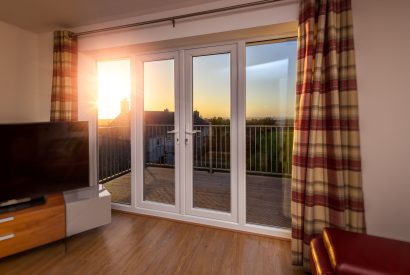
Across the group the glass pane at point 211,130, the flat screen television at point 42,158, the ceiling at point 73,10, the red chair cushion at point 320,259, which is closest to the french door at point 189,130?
the glass pane at point 211,130

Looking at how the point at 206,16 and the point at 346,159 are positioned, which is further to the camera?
the point at 206,16

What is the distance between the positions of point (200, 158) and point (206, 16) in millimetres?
1522

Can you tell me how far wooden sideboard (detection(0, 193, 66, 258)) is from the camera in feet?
5.60

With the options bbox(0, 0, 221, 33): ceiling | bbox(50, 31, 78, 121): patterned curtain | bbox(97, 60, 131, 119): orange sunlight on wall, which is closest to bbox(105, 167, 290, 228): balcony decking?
bbox(97, 60, 131, 119): orange sunlight on wall

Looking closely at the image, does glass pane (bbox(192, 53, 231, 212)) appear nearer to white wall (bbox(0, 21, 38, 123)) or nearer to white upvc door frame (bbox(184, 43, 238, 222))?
white upvc door frame (bbox(184, 43, 238, 222))

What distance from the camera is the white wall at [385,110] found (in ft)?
5.38

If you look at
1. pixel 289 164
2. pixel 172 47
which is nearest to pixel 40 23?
pixel 172 47

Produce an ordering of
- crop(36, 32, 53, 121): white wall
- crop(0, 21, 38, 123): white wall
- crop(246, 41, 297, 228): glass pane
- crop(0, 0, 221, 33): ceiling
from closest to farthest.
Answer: crop(0, 0, 221, 33): ceiling
crop(246, 41, 297, 228): glass pane
crop(0, 21, 38, 123): white wall
crop(36, 32, 53, 121): white wall

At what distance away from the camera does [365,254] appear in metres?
1.16

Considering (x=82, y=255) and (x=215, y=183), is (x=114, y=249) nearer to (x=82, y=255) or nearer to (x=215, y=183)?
(x=82, y=255)

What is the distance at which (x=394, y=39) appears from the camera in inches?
64.7

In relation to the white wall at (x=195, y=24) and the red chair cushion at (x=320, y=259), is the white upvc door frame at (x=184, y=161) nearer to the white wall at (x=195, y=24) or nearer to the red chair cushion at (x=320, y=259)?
the white wall at (x=195, y=24)

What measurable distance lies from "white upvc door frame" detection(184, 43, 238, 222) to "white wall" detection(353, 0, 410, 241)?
109 cm

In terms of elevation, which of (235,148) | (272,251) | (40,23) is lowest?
(272,251)
